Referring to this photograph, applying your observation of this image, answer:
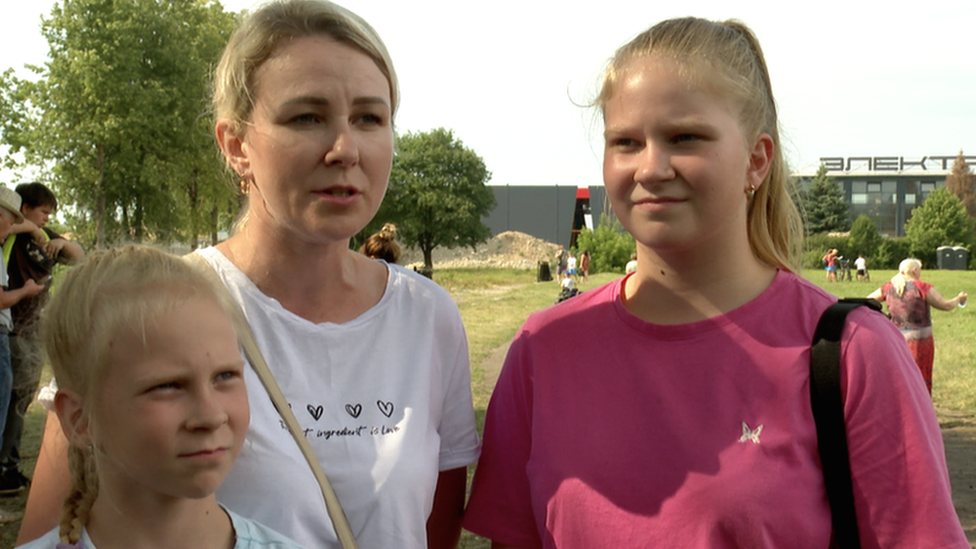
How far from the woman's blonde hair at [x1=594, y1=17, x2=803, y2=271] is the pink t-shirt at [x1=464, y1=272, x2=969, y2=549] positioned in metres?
0.17

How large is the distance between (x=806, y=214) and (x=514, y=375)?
0.94 metres

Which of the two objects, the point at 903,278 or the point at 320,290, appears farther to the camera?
the point at 903,278

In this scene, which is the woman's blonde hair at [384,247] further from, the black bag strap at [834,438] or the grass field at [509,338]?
the black bag strap at [834,438]

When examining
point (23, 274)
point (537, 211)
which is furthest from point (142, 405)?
point (537, 211)

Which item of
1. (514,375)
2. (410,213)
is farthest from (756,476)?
(410,213)

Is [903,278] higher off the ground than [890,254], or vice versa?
[903,278]

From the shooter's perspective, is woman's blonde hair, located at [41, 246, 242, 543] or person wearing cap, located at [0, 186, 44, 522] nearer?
woman's blonde hair, located at [41, 246, 242, 543]

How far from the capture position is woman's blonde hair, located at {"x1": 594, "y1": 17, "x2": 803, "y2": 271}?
196 centimetres

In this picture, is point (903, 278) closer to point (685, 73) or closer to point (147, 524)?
point (685, 73)

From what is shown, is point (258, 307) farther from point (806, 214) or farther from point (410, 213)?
point (410, 213)

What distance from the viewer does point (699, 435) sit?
6.24 feet

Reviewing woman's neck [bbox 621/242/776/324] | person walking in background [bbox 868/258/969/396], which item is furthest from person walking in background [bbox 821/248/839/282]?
woman's neck [bbox 621/242/776/324]

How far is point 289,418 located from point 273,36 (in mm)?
886

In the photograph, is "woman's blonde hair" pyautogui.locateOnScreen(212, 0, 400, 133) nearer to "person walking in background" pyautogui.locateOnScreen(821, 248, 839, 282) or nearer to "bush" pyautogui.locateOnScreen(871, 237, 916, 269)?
"person walking in background" pyautogui.locateOnScreen(821, 248, 839, 282)
